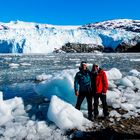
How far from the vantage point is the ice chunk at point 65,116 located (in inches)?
426

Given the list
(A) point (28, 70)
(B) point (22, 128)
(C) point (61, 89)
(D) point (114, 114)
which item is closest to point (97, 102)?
(D) point (114, 114)

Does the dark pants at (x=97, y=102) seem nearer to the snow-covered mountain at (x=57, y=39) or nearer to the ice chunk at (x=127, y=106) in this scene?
the ice chunk at (x=127, y=106)

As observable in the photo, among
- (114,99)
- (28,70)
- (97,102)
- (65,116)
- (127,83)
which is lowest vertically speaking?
(28,70)

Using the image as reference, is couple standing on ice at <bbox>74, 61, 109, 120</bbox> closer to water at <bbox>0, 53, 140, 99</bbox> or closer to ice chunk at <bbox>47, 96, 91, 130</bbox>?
ice chunk at <bbox>47, 96, 91, 130</bbox>

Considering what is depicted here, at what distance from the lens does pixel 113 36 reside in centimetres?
18512

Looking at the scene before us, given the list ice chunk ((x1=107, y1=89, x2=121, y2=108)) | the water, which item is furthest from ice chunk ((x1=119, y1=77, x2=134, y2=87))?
the water

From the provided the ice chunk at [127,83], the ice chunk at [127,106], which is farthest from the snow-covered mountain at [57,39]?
the ice chunk at [127,106]

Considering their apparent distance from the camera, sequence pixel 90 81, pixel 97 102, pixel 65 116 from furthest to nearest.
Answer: pixel 97 102
pixel 90 81
pixel 65 116

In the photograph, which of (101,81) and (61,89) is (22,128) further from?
(61,89)

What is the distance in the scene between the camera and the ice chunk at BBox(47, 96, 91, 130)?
10.8 meters

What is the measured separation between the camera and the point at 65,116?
36.3 feet

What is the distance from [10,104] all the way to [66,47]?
16865 cm

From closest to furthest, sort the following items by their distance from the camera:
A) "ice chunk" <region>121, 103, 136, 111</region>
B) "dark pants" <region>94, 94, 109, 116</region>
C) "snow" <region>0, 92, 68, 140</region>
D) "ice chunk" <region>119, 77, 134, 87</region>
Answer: "snow" <region>0, 92, 68, 140</region>, "dark pants" <region>94, 94, 109, 116</region>, "ice chunk" <region>121, 103, 136, 111</region>, "ice chunk" <region>119, 77, 134, 87</region>

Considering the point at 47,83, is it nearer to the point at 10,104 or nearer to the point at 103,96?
the point at 10,104
